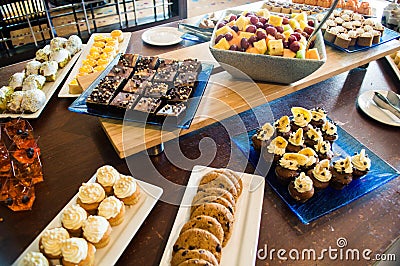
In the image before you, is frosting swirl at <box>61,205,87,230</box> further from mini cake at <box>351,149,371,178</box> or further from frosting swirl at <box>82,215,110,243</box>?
Result: mini cake at <box>351,149,371,178</box>

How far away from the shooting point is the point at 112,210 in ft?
2.98

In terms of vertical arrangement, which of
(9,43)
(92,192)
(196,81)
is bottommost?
(9,43)

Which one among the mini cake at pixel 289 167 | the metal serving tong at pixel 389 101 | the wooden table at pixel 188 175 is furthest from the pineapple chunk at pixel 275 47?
the metal serving tong at pixel 389 101

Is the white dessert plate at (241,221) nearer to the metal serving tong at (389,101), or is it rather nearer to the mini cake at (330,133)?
the mini cake at (330,133)

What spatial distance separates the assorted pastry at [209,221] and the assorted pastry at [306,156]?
157mm

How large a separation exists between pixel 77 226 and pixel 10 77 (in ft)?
3.18

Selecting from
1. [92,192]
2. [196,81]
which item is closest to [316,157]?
[196,81]

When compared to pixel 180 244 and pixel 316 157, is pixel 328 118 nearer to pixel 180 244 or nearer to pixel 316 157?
pixel 316 157

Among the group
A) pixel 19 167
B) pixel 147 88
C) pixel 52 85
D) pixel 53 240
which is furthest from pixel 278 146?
pixel 52 85

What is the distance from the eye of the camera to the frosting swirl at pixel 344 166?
104cm

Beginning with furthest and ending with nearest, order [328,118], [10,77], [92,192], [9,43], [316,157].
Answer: [9,43], [10,77], [328,118], [316,157], [92,192]

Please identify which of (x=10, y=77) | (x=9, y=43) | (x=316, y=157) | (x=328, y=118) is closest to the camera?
(x=316, y=157)

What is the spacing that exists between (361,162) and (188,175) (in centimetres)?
55

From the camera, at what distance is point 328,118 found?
1.33m
